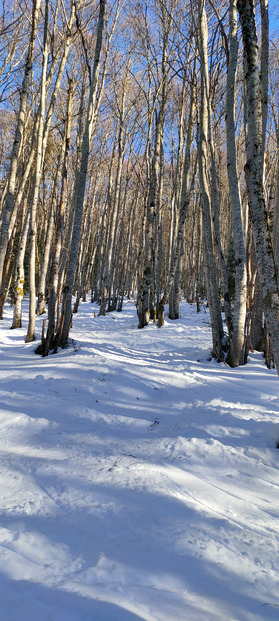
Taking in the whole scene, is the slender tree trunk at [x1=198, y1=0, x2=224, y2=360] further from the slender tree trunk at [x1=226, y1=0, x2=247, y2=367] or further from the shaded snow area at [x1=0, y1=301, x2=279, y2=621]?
the shaded snow area at [x1=0, y1=301, x2=279, y2=621]

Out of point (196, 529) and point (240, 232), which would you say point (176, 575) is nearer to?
point (196, 529)

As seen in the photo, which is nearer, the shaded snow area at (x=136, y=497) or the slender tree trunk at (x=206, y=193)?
the shaded snow area at (x=136, y=497)

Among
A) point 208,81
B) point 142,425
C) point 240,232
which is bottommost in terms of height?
point 142,425

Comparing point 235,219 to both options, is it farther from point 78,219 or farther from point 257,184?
point 78,219

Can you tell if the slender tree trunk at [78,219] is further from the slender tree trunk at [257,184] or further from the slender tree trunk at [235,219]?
the slender tree trunk at [257,184]

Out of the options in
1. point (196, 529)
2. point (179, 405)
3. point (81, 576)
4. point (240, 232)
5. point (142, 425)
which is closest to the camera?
point (81, 576)

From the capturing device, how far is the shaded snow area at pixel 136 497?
1307 mm

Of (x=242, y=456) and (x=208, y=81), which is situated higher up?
(x=208, y=81)

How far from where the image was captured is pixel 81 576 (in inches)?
54.5

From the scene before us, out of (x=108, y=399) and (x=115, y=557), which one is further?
(x=108, y=399)

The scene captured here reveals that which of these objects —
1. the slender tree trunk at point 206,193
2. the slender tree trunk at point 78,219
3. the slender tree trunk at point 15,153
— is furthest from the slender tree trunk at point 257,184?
the slender tree trunk at point 15,153

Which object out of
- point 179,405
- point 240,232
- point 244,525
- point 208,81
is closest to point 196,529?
point 244,525

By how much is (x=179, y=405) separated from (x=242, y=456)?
3.59 ft

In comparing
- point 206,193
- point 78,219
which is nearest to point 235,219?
point 206,193
